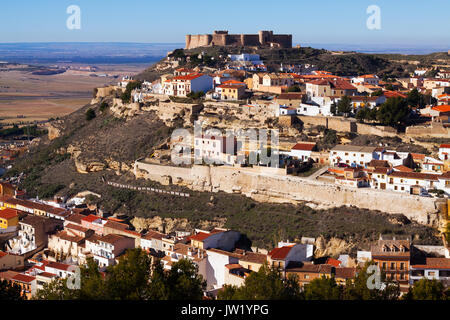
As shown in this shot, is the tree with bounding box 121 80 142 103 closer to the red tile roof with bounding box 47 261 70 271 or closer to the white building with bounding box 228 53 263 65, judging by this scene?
the white building with bounding box 228 53 263 65

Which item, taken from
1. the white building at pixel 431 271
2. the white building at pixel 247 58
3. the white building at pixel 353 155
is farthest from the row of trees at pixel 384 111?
the white building at pixel 247 58

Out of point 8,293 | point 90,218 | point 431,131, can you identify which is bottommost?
point 90,218

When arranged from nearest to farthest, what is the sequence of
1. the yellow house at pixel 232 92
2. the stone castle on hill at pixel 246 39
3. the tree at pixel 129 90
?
the yellow house at pixel 232 92 < the tree at pixel 129 90 < the stone castle on hill at pixel 246 39

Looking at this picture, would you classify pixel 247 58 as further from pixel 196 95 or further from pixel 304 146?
pixel 304 146

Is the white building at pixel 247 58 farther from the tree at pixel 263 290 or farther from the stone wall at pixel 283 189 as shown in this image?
the tree at pixel 263 290

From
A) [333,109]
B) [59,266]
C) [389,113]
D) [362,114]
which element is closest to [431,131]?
[389,113]
